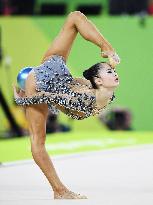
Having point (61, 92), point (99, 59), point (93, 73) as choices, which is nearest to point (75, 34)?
point (93, 73)

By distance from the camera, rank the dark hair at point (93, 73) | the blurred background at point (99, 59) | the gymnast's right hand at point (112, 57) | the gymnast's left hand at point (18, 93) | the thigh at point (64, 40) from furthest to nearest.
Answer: the blurred background at point (99, 59), the gymnast's left hand at point (18, 93), the thigh at point (64, 40), the dark hair at point (93, 73), the gymnast's right hand at point (112, 57)

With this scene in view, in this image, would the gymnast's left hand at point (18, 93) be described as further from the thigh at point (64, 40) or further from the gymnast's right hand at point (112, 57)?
the gymnast's right hand at point (112, 57)

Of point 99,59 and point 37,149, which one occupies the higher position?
point 37,149

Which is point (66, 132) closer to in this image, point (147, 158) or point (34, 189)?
point (147, 158)

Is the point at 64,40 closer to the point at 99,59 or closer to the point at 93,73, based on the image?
the point at 93,73

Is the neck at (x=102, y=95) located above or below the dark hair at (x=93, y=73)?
below

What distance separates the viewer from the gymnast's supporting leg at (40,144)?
6383 millimetres

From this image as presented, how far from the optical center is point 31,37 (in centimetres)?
1289

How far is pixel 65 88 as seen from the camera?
6.25 meters

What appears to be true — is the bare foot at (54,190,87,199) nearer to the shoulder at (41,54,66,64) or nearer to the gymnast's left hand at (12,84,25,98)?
the gymnast's left hand at (12,84,25,98)

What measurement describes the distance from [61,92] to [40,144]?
17.3 inches

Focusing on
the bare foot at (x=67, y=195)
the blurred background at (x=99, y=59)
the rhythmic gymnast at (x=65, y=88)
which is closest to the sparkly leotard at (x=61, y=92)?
the rhythmic gymnast at (x=65, y=88)

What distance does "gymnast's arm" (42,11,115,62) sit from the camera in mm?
6191

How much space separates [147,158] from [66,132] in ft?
11.9
